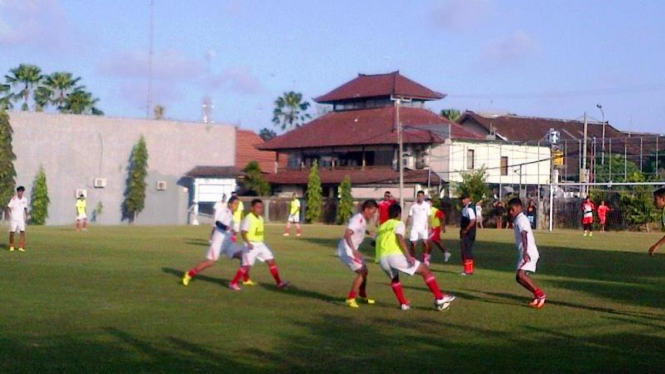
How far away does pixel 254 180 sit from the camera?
76500 mm

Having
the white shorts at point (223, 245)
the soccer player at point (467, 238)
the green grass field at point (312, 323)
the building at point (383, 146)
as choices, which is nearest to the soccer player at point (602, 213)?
the building at point (383, 146)

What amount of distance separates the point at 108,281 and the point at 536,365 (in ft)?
37.7

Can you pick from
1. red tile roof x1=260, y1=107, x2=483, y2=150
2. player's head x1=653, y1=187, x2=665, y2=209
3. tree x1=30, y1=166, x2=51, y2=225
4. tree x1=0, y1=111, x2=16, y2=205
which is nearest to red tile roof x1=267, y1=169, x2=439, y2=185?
red tile roof x1=260, y1=107, x2=483, y2=150

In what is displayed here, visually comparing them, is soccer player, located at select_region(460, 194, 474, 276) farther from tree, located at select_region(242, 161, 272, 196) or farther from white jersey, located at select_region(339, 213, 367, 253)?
tree, located at select_region(242, 161, 272, 196)

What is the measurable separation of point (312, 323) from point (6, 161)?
52.6 meters

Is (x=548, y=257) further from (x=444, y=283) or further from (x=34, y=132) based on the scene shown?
(x=34, y=132)

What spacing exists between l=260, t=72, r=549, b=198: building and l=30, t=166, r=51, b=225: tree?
63.3 feet

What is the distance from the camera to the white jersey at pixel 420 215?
25984 millimetres

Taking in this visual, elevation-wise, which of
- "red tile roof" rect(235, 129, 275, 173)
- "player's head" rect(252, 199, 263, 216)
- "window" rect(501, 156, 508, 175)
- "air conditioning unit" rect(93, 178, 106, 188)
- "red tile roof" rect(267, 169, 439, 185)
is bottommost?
"player's head" rect(252, 199, 263, 216)

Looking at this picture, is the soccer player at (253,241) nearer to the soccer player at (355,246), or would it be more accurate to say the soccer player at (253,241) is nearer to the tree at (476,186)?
the soccer player at (355,246)

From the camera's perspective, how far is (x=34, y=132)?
67562 mm

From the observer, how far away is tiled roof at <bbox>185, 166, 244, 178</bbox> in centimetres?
7338

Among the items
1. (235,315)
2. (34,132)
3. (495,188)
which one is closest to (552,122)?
(495,188)

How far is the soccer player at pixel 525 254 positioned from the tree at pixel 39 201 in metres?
52.6
